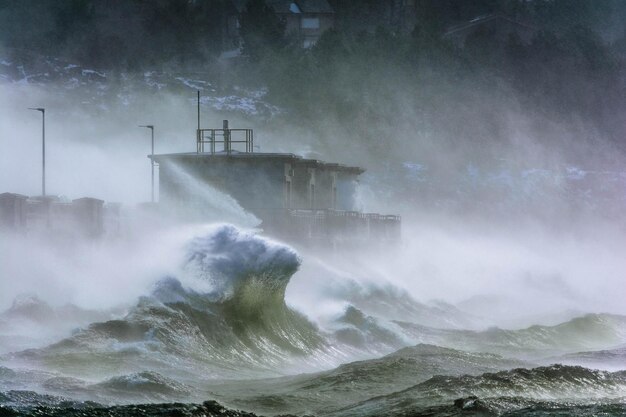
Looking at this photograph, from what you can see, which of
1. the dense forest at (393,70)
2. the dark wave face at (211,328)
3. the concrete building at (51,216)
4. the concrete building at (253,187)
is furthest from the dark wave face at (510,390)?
the dense forest at (393,70)

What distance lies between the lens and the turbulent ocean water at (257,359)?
73.3 feet

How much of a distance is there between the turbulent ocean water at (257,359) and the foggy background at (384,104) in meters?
50.2

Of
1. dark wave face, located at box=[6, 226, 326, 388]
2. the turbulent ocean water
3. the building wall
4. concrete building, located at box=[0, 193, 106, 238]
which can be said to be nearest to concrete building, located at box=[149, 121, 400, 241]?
the building wall

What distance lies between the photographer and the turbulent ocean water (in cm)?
2234

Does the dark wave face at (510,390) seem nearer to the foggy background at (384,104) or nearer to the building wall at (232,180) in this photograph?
the building wall at (232,180)

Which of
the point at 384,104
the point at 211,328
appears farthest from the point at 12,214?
the point at 384,104

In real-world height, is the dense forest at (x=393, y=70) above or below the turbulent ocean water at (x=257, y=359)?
above

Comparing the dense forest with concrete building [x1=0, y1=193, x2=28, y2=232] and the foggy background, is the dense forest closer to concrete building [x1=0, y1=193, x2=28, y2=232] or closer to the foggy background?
the foggy background

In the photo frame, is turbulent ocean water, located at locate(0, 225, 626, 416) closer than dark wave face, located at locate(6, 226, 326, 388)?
Yes

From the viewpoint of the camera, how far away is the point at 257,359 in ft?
104

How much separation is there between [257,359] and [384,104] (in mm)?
95271

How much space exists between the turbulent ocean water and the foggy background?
50199 mm

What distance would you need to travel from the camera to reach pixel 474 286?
6988cm

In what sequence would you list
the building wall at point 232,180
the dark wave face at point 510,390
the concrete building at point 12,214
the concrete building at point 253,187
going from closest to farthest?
the dark wave face at point 510,390, the concrete building at point 12,214, the concrete building at point 253,187, the building wall at point 232,180
